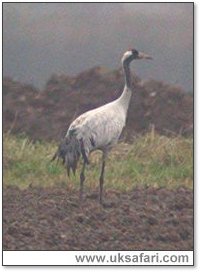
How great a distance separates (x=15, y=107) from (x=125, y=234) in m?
2.77

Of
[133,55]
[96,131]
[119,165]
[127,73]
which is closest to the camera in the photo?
[96,131]

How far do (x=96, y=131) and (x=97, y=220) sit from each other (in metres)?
1.02

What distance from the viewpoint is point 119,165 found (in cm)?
2120

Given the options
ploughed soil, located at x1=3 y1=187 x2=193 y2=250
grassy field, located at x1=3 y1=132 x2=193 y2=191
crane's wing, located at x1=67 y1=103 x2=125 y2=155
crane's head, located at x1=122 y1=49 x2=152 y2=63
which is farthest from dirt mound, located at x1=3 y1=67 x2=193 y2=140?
ploughed soil, located at x1=3 y1=187 x2=193 y2=250

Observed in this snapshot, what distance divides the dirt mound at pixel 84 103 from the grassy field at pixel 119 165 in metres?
0.22

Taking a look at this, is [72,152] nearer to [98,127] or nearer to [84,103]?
[98,127]

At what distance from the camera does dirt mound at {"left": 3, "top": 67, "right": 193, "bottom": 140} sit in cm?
2138

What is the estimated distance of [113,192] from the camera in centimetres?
2086

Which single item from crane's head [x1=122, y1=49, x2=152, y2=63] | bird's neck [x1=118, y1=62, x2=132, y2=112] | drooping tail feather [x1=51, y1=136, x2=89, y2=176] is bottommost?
drooping tail feather [x1=51, y1=136, x2=89, y2=176]

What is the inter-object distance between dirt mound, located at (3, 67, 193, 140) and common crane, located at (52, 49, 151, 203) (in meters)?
0.54

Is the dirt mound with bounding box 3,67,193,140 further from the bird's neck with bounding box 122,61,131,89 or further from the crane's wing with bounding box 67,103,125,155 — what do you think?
the crane's wing with bounding box 67,103,125,155

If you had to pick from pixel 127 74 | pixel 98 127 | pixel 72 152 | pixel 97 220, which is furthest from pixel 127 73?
pixel 97 220

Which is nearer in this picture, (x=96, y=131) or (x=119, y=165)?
(x=96, y=131)
